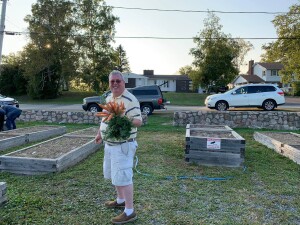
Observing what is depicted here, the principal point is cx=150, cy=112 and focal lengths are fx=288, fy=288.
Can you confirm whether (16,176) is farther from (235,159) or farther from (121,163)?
(235,159)

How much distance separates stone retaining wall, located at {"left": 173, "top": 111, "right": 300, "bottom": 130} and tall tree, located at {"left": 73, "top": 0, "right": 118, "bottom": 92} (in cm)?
2400

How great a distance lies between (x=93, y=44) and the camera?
35.2m

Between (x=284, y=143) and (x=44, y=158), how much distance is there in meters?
5.71

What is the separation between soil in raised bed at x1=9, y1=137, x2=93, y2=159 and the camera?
584cm

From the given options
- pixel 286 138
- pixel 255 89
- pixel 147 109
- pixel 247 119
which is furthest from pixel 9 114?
pixel 255 89

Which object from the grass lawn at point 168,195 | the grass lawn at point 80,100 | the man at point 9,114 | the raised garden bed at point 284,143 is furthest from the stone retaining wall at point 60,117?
the grass lawn at point 80,100

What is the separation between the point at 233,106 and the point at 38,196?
1499 cm

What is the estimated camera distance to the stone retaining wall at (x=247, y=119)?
11.8m

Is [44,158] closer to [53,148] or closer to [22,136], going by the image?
[53,148]

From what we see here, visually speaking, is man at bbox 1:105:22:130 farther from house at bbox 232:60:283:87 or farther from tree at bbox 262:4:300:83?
house at bbox 232:60:283:87

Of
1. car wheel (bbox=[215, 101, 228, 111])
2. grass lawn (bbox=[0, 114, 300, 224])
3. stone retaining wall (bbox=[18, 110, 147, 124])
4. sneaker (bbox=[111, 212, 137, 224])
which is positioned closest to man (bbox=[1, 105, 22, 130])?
stone retaining wall (bbox=[18, 110, 147, 124])

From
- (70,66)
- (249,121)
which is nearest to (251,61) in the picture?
(70,66)

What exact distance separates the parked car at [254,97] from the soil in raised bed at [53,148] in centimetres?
1175

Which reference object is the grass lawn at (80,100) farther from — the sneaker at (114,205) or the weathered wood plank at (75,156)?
the sneaker at (114,205)
